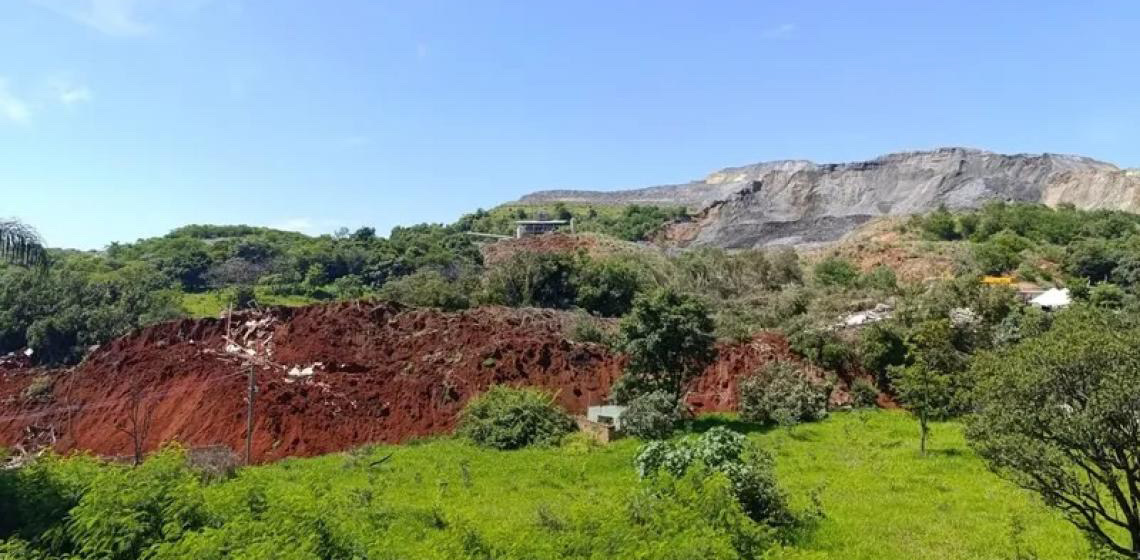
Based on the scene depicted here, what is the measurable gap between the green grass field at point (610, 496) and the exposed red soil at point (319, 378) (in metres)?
3.52

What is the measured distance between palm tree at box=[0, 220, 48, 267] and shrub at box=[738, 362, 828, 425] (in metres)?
18.8

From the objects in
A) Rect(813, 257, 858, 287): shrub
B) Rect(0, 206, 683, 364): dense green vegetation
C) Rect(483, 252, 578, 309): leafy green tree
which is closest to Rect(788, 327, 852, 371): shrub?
Rect(0, 206, 683, 364): dense green vegetation

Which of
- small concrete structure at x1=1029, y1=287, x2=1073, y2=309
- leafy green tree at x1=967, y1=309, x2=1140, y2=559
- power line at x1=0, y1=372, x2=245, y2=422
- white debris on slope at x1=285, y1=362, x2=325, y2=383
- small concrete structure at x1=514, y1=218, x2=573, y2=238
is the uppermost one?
small concrete structure at x1=514, y1=218, x2=573, y2=238

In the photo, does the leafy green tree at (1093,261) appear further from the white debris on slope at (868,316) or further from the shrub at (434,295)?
the shrub at (434,295)

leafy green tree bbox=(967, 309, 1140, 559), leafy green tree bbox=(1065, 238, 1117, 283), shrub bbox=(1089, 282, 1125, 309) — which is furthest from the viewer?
leafy green tree bbox=(1065, 238, 1117, 283)

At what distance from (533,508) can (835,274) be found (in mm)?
36501

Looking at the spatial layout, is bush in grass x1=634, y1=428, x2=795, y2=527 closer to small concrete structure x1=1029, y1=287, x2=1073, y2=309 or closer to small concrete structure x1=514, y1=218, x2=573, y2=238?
small concrete structure x1=1029, y1=287, x2=1073, y2=309

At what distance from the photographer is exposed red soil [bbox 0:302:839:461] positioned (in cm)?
2619

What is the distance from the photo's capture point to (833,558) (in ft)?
37.6

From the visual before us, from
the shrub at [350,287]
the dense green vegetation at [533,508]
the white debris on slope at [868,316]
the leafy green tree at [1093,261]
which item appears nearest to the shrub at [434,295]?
the shrub at [350,287]

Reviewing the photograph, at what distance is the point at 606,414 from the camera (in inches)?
992

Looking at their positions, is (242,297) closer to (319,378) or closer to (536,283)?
(536,283)

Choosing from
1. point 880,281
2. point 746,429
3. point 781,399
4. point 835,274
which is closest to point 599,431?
point 746,429

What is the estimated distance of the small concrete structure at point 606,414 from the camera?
24234mm
